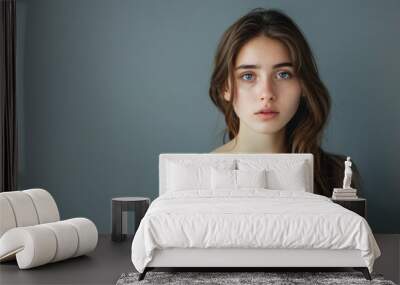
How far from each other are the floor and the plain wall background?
1.12 m

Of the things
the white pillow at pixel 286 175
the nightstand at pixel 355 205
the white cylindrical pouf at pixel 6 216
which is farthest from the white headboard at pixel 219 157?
the white cylindrical pouf at pixel 6 216

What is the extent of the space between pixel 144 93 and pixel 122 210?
1347 millimetres

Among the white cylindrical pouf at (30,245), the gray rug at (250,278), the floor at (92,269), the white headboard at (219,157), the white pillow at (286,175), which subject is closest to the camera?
the gray rug at (250,278)

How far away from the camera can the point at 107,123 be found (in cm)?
736

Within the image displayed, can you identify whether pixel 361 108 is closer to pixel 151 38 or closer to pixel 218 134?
pixel 218 134

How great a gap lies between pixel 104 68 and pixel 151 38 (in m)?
0.61

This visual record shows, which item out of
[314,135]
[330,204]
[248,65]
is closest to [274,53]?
[248,65]

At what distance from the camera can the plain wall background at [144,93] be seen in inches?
287

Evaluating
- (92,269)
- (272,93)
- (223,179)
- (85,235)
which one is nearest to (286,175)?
(223,179)

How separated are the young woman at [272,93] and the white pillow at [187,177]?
66 centimetres

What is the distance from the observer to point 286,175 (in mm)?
6684

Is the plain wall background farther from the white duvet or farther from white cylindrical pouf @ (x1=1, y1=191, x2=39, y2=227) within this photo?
the white duvet

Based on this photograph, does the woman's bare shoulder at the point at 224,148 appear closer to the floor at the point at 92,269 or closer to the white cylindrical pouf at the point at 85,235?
the floor at the point at 92,269

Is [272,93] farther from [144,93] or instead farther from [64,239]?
[64,239]
